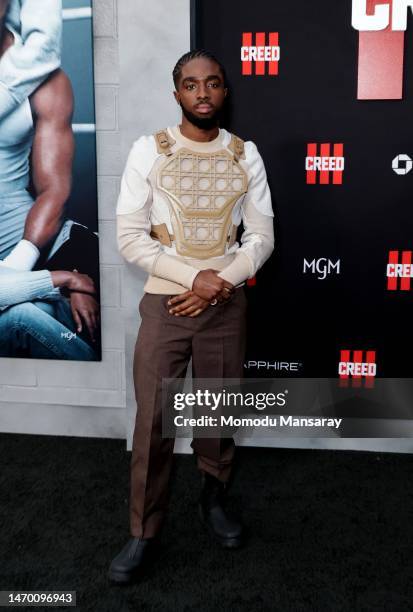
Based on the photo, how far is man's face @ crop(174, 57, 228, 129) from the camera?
1.86 meters

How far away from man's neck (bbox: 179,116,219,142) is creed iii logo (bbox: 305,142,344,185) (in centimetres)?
79

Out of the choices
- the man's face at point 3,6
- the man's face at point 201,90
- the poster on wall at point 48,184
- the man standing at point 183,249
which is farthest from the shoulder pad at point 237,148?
the man's face at point 3,6

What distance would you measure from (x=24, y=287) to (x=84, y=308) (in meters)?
0.29

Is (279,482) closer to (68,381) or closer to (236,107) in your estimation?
(68,381)

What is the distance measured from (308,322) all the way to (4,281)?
4.63ft

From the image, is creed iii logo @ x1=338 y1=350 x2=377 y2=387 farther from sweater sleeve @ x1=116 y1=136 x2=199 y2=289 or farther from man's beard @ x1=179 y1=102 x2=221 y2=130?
man's beard @ x1=179 y1=102 x2=221 y2=130

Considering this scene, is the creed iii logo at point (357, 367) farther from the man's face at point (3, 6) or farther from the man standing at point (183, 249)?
the man's face at point (3, 6)

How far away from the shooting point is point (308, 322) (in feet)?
9.15

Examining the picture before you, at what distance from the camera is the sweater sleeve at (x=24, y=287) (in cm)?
286

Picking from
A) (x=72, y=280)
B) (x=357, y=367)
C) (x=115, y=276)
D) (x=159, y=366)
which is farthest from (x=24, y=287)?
(x=357, y=367)

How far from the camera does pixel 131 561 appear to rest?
1.94 m

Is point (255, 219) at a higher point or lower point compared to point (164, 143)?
lower

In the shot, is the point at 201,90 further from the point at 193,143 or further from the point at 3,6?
the point at 3,6

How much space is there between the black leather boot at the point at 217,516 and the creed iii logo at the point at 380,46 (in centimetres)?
168
